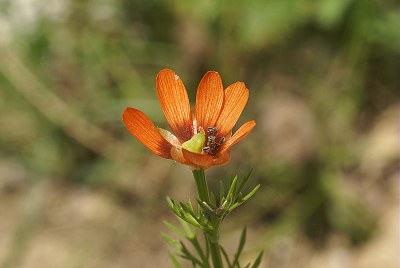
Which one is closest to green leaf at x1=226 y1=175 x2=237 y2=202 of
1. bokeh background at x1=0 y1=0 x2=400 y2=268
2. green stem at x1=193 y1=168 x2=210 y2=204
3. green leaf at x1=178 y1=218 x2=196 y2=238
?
green stem at x1=193 y1=168 x2=210 y2=204

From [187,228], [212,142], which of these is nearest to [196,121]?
[212,142]

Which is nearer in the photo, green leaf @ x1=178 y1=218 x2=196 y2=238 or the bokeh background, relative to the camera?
green leaf @ x1=178 y1=218 x2=196 y2=238

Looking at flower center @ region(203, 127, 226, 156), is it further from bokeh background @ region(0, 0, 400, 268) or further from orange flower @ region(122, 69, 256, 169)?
bokeh background @ region(0, 0, 400, 268)

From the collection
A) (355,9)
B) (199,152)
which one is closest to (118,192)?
(355,9)

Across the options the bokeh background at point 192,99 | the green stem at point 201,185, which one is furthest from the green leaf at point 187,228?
the bokeh background at point 192,99

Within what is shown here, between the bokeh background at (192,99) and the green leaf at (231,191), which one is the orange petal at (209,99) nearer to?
the green leaf at (231,191)

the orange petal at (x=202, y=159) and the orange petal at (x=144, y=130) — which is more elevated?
the orange petal at (x=144, y=130)

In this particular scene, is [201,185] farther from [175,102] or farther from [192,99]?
[192,99]
